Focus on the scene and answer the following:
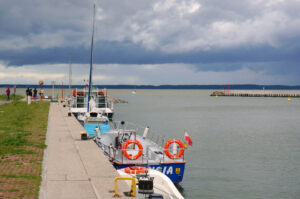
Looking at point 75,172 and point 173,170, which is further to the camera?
point 173,170

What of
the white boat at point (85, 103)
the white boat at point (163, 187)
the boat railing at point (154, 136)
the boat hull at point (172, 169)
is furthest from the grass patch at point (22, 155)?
the white boat at point (85, 103)

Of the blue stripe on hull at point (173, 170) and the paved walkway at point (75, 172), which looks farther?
the blue stripe on hull at point (173, 170)

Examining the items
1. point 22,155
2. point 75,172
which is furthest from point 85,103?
point 75,172

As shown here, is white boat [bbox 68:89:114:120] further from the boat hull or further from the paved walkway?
the boat hull

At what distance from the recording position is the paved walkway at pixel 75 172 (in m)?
12.5

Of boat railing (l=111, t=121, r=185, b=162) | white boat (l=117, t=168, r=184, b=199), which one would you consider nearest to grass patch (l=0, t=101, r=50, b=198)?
white boat (l=117, t=168, r=184, b=199)

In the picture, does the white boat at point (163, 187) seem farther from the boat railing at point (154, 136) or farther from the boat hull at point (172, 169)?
the boat railing at point (154, 136)

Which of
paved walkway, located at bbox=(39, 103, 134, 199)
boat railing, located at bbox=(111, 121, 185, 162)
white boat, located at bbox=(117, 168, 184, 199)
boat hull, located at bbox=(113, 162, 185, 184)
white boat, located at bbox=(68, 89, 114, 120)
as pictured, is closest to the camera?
paved walkway, located at bbox=(39, 103, 134, 199)

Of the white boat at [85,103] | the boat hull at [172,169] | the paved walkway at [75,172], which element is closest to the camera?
the paved walkway at [75,172]

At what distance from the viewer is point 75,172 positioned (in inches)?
601

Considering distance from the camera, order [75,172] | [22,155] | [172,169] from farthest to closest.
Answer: [172,169] → [22,155] → [75,172]

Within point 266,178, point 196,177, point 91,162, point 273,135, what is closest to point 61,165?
point 91,162

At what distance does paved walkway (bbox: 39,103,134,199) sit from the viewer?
40.9ft

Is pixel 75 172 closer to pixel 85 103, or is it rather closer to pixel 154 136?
pixel 154 136
